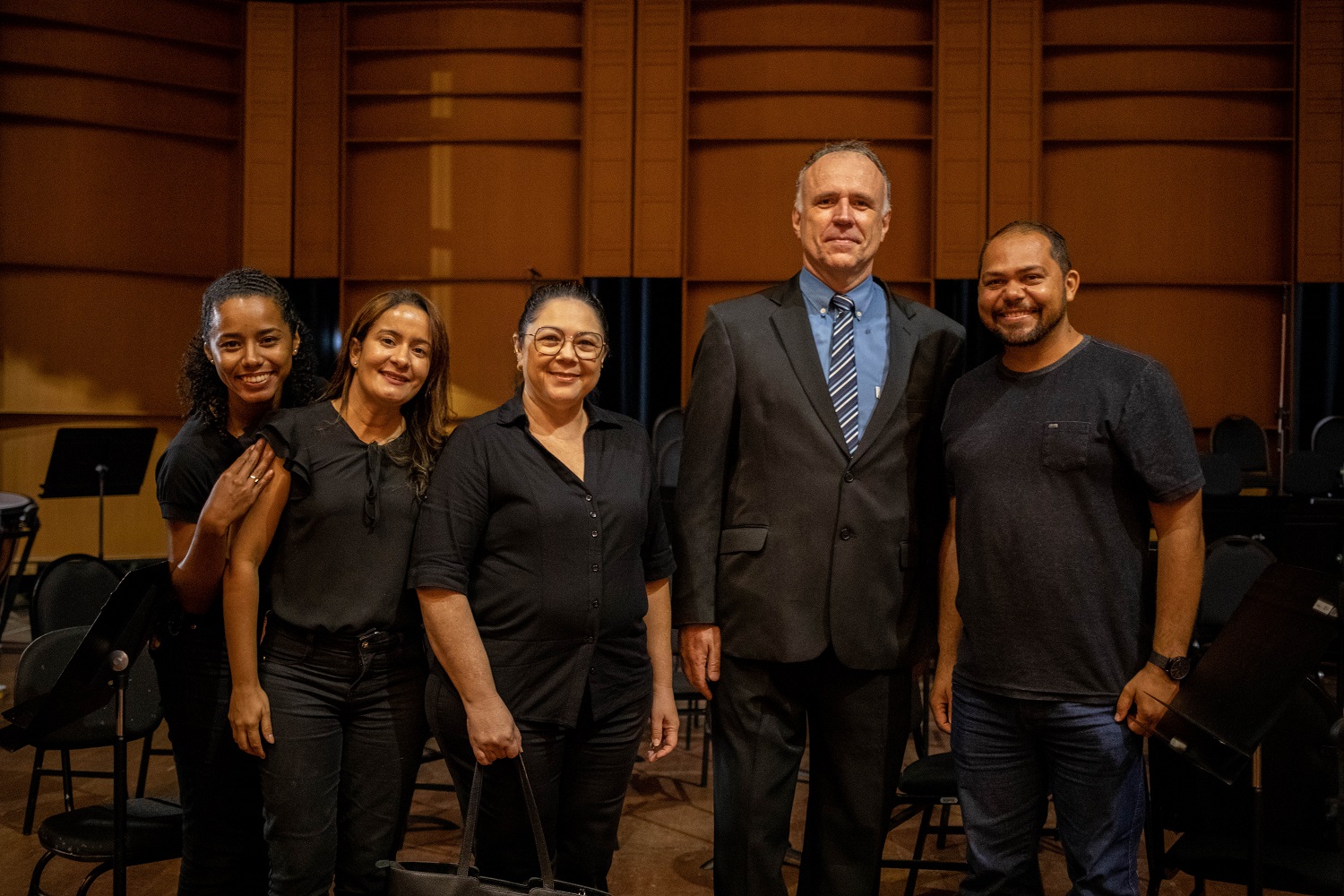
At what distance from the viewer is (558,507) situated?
180cm

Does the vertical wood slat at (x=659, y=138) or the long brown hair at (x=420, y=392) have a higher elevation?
the vertical wood slat at (x=659, y=138)

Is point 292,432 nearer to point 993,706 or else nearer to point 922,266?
point 993,706

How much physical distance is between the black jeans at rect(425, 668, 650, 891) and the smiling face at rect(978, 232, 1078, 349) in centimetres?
96

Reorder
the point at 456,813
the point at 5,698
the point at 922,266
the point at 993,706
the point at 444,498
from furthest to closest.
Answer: the point at 922,266, the point at 5,698, the point at 456,813, the point at 993,706, the point at 444,498

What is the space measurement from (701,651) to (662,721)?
171 mm

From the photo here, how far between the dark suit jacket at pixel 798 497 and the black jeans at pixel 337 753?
0.54 metres

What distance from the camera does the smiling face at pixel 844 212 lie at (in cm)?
190

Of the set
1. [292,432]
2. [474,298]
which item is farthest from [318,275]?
[292,432]

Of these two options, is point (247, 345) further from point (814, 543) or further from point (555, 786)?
point (814, 543)

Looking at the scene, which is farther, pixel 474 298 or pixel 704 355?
pixel 474 298

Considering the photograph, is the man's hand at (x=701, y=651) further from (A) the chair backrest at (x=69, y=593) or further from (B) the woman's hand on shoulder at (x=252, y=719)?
(A) the chair backrest at (x=69, y=593)

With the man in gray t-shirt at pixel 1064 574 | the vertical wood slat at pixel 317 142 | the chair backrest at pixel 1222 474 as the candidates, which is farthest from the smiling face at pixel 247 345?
the vertical wood slat at pixel 317 142

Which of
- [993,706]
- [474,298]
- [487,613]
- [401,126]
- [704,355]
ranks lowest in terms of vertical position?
[993,706]

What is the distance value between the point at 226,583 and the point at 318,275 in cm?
614
